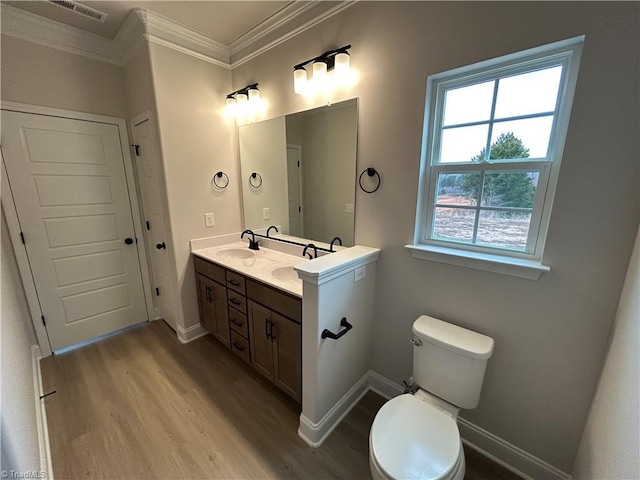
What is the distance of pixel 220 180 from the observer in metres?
2.45

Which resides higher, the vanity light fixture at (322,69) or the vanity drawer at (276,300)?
the vanity light fixture at (322,69)

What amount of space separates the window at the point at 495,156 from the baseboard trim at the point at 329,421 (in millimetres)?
1052

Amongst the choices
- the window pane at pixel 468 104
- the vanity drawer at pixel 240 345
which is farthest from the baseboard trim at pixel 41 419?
the window pane at pixel 468 104

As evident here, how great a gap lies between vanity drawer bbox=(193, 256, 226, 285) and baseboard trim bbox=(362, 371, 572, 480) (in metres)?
1.86

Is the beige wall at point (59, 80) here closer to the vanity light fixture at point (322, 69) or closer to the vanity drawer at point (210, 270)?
the vanity drawer at point (210, 270)

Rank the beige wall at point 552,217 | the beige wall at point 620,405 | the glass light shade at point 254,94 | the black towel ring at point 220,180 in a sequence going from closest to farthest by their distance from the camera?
the beige wall at point 620,405 → the beige wall at point 552,217 → the glass light shade at point 254,94 → the black towel ring at point 220,180

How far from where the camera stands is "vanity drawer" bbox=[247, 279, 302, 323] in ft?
4.85

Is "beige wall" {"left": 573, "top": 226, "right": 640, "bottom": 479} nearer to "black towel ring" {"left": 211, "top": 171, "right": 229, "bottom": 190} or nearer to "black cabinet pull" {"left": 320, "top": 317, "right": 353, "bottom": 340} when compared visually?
"black cabinet pull" {"left": 320, "top": 317, "right": 353, "bottom": 340}

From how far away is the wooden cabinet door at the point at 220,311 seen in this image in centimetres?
209

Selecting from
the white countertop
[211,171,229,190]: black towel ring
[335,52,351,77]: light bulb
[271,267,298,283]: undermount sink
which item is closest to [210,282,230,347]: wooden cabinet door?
the white countertop

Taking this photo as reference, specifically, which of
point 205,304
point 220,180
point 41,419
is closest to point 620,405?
point 205,304

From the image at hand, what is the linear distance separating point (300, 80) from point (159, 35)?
114 cm

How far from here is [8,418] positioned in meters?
0.89

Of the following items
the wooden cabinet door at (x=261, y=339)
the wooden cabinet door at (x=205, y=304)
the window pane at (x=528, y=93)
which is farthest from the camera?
the wooden cabinet door at (x=205, y=304)
